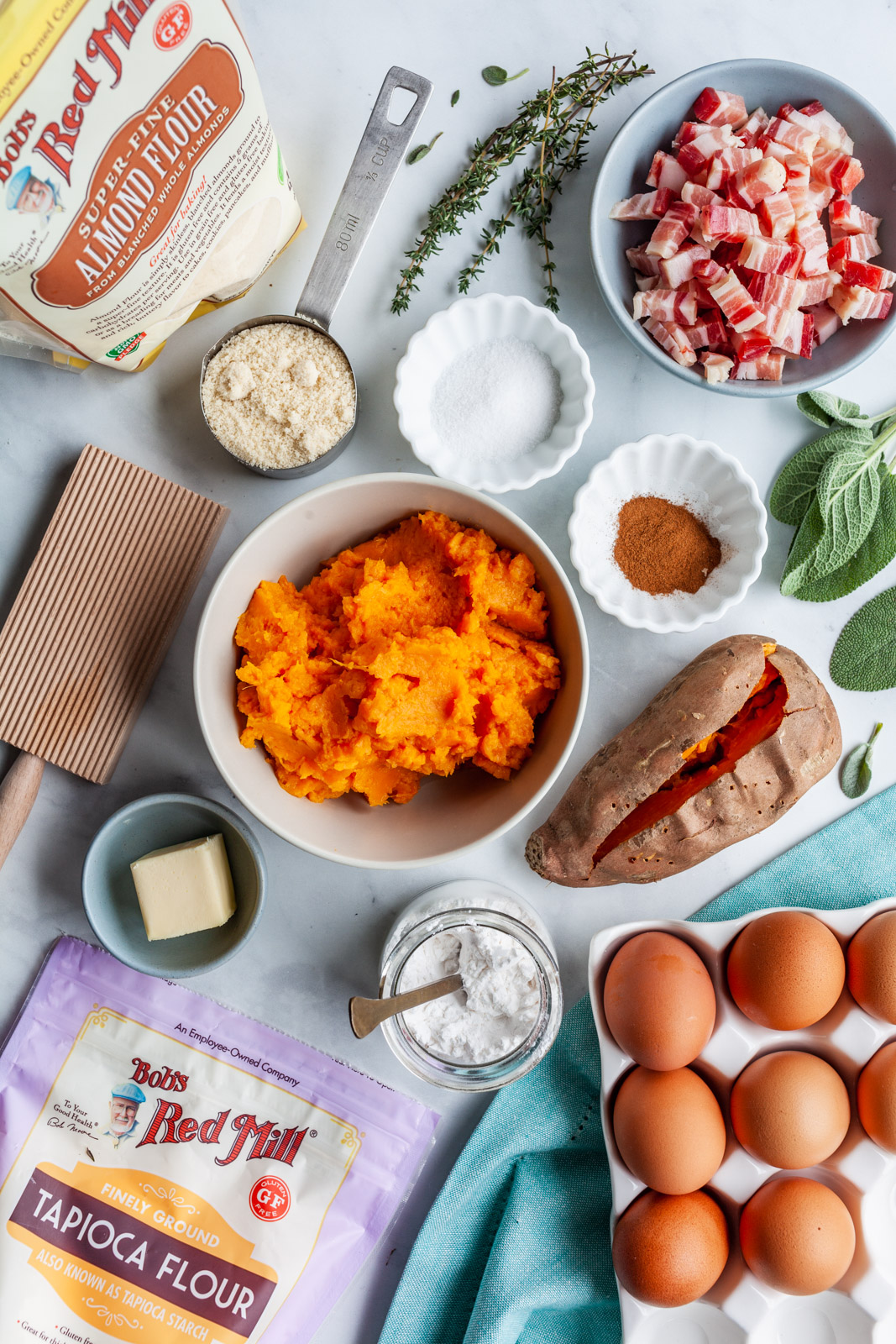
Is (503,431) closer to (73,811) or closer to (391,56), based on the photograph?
(391,56)

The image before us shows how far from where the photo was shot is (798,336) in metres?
1.49

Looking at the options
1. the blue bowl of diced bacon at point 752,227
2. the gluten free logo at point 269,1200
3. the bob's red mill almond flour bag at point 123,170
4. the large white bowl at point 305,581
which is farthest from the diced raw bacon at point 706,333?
the gluten free logo at point 269,1200

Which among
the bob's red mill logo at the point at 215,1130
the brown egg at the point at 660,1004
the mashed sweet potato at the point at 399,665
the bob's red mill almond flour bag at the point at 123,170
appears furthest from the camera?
the bob's red mill logo at the point at 215,1130

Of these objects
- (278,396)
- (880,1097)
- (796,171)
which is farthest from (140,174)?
(880,1097)

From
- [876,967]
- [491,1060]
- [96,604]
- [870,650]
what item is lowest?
[491,1060]

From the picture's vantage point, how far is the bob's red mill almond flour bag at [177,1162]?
1588mm

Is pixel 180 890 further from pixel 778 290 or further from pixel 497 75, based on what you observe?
pixel 497 75

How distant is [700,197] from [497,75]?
428 mm

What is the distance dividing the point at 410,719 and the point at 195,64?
2.88ft

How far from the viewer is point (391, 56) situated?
1569 mm

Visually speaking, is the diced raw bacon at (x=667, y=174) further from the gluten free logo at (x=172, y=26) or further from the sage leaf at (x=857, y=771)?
the sage leaf at (x=857, y=771)

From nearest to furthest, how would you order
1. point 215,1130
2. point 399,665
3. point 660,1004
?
point 399,665 < point 660,1004 < point 215,1130

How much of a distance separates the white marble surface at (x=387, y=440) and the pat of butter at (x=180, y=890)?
0.53 ft

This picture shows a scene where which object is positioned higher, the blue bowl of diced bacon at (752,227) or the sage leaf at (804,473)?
the blue bowl of diced bacon at (752,227)
